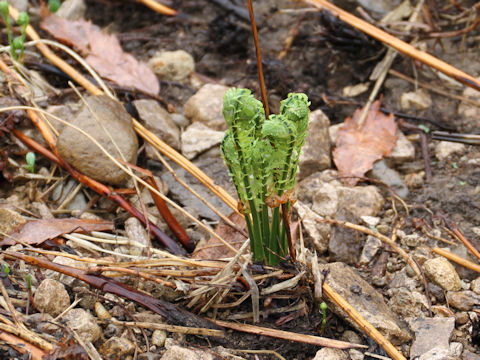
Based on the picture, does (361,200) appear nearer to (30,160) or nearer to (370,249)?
(370,249)

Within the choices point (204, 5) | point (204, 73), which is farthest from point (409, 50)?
point (204, 5)

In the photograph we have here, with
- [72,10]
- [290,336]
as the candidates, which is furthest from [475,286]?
[72,10]

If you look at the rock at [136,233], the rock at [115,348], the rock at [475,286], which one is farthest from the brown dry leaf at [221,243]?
the rock at [475,286]

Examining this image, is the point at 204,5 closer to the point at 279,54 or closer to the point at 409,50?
the point at 279,54

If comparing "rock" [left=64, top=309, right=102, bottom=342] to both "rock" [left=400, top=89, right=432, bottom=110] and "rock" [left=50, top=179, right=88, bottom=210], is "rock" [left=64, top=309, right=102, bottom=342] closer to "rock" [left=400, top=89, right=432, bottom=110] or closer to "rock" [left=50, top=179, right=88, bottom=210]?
"rock" [left=50, top=179, right=88, bottom=210]

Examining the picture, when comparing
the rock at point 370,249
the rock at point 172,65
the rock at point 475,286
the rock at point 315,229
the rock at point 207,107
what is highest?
the rock at point 172,65


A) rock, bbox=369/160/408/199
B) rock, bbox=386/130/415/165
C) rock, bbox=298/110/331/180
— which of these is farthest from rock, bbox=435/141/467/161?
rock, bbox=298/110/331/180

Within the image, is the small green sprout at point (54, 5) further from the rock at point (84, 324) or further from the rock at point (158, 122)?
the rock at point (84, 324)
